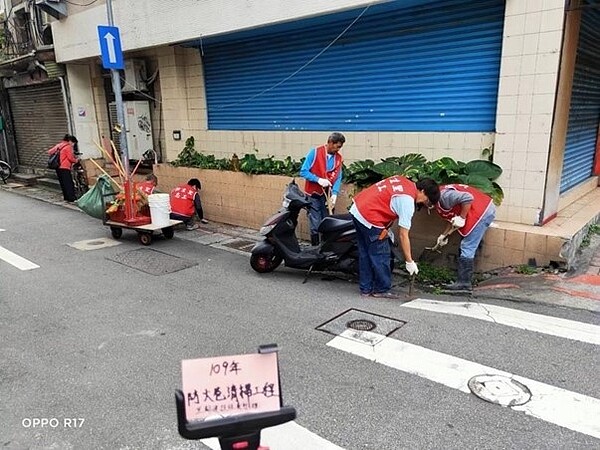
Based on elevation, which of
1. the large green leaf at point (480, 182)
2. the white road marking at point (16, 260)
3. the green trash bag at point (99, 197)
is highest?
the large green leaf at point (480, 182)

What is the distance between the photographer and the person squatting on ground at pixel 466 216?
509cm

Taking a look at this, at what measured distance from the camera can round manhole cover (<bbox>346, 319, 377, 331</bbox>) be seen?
432 centimetres

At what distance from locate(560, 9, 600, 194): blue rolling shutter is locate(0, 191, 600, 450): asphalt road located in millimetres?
3505

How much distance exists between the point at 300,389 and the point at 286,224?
112 inches

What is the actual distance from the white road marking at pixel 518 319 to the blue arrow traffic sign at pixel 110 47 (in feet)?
20.8

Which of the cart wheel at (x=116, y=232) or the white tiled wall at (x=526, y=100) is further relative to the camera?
the cart wheel at (x=116, y=232)

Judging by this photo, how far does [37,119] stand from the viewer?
1475cm

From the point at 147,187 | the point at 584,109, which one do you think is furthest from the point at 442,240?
the point at 147,187

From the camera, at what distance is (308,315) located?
4660mm

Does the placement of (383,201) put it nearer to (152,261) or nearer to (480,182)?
(480,182)

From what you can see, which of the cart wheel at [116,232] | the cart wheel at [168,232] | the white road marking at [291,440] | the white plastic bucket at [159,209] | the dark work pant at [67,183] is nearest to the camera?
the white road marking at [291,440]

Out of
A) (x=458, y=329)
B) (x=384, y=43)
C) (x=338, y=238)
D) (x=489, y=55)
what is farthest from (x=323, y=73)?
(x=458, y=329)

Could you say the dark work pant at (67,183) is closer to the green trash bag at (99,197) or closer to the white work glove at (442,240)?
the green trash bag at (99,197)

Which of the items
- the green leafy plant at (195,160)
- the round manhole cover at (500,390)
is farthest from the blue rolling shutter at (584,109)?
the green leafy plant at (195,160)
